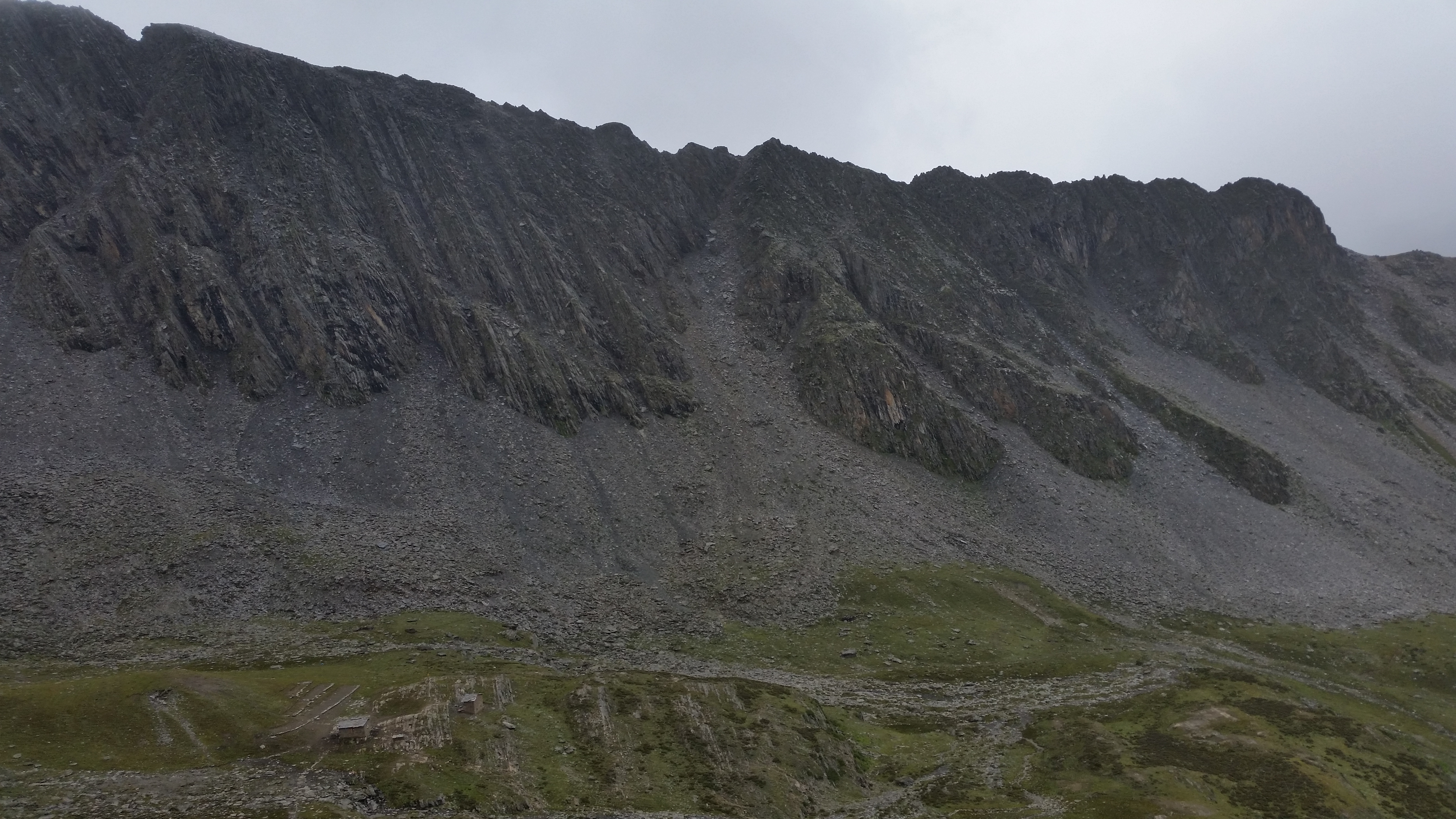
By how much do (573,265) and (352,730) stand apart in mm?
101985

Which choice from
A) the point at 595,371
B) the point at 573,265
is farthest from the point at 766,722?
the point at 573,265

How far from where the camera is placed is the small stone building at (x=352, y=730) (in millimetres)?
52844

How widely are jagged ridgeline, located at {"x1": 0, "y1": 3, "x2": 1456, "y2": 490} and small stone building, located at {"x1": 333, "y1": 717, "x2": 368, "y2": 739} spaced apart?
64.1 m

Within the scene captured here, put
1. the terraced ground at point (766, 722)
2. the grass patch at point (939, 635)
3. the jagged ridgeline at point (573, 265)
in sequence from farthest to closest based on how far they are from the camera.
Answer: the jagged ridgeline at point (573, 265)
the grass patch at point (939, 635)
the terraced ground at point (766, 722)

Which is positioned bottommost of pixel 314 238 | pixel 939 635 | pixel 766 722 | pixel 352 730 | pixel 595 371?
pixel 939 635

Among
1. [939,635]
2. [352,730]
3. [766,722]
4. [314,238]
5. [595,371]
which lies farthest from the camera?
[595,371]

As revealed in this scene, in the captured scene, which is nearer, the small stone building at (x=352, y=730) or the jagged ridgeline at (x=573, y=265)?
the small stone building at (x=352, y=730)

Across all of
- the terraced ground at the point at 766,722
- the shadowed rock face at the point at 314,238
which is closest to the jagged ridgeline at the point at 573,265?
the shadowed rock face at the point at 314,238

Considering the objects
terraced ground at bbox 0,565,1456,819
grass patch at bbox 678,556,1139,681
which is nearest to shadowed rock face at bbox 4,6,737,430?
grass patch at bbox 678,556,1139,681

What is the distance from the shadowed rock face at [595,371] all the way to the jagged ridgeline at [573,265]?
69 cm

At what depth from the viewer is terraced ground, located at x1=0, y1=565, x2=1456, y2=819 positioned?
1914 inches

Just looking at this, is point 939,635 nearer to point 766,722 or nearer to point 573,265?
point 766,722

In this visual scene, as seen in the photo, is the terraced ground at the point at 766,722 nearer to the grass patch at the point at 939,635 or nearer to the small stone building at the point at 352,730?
the grass patch at the point at 939,635

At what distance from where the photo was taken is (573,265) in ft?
471
